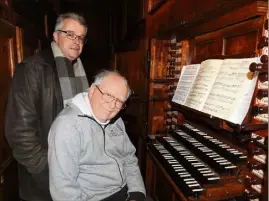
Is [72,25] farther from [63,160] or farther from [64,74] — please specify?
[63,160]

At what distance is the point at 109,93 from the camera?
4.59ft

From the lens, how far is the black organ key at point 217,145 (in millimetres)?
1517

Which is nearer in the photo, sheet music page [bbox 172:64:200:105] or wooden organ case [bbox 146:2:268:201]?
wooden organ case [bbox 146:2:268:201]

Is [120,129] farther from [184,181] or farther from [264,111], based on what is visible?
[264,111]

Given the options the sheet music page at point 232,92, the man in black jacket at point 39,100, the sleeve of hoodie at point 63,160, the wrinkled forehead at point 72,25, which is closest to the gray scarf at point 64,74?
the man in black jacket at point 39,100

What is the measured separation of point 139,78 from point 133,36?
894 mm

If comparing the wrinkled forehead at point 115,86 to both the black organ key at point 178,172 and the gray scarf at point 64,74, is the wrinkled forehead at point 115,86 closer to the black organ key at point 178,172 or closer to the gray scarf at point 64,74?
the gray scarf at point 64,74

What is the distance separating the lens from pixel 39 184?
5.45 feet

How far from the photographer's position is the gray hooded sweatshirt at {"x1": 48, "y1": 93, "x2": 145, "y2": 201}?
129cm

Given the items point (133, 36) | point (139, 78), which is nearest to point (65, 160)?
point (139, 78)

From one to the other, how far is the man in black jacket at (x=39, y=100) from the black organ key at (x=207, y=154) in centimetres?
107

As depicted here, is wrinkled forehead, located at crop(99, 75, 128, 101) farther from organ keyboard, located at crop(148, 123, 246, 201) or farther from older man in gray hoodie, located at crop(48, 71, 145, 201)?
organ keyboard, located at crop(148, 123, 246, 201)

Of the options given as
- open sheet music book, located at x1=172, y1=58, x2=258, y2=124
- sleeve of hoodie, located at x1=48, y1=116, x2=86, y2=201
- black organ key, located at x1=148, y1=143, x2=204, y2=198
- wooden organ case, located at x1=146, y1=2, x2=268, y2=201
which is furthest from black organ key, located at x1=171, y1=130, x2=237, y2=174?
sleeve of hoodie, located at x1=48, y1=116, x2=86, y2=201

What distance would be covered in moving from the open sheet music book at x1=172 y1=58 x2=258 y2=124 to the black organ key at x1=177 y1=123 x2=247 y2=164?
302 millimetres
